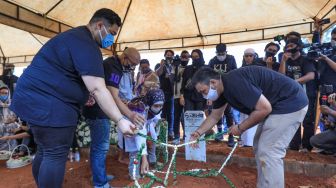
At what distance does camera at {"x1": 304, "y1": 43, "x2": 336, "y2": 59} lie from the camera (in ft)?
12.3

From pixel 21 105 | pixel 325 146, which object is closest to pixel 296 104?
pixel 325 146

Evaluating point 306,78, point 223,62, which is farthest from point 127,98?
point 306,78

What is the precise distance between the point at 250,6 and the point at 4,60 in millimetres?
8844

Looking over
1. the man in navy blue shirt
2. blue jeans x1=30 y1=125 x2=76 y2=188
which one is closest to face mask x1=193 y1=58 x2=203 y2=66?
the man in navy blue shirt

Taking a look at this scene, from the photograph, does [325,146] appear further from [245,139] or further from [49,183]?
[49,183]

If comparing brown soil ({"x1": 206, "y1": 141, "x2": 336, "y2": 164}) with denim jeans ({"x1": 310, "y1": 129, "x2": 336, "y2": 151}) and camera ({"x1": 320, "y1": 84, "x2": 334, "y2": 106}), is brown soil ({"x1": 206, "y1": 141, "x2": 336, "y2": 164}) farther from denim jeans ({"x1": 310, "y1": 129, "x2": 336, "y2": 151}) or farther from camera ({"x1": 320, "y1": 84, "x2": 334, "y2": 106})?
camera ({"x1": 320, "y1": 84, "x2": 334, "y2": 106})

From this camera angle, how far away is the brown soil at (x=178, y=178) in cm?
309

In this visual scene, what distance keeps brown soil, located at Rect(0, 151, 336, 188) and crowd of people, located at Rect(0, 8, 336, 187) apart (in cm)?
29

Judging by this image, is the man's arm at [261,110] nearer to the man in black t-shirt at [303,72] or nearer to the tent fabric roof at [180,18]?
the man in black t-shirt at [303,72]

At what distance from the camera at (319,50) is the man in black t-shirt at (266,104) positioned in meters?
1.40

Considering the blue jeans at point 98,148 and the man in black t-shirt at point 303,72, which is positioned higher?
the man in black t-shirt at point 303,72

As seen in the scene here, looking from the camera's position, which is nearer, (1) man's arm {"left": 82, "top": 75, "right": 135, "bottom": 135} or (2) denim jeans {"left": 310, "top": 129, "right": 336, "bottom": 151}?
(1) man's arm {"left": 82, "top": 75, "right": 135, "bottom": 135}

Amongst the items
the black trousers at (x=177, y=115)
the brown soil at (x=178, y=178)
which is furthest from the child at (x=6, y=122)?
the black trousers at (x=177, y=115)

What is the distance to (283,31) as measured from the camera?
22.1ft
